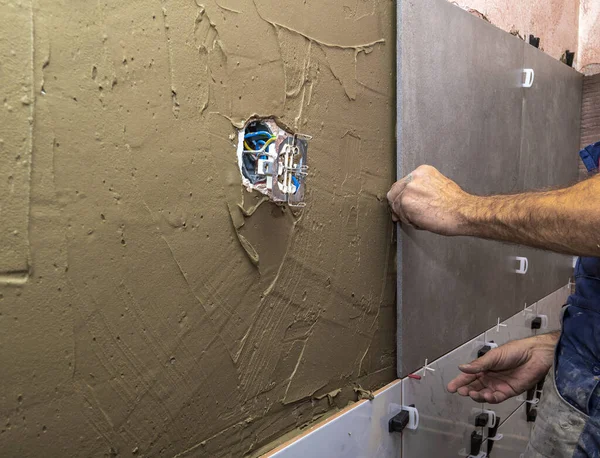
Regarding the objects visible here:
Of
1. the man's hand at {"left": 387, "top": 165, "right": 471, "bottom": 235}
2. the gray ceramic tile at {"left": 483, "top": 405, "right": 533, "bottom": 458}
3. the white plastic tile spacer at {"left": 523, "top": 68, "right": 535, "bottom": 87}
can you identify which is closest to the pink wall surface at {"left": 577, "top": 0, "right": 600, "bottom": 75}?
the white plastic tile spacer at {"left": 523, "top": 68, "right": 535, "bottom": 87}

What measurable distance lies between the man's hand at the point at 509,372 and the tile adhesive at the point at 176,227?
1.07 feet

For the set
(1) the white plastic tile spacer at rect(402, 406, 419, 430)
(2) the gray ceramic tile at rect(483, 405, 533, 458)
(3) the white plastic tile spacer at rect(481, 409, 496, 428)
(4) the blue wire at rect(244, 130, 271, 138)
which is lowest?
(2) the gray ceramic tile at rect(483, 405, 533, 458)

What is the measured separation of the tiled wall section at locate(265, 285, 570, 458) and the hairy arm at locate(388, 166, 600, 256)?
0.35 m

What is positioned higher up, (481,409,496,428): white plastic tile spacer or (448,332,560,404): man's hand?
(448,332,560,404): man's hand

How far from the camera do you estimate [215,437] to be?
620mm

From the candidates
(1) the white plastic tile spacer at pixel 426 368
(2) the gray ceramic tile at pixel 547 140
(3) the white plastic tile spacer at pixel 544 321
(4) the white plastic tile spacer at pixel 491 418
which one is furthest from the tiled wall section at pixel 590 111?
(1) the white plastic tile spacer at pixel 426 368

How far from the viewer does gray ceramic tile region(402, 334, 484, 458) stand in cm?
100

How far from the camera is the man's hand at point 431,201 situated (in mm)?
818

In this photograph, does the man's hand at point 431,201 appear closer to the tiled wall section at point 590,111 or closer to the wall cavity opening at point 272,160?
the wall cavity opening at point 272,160

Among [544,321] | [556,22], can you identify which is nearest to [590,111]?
[556,22]

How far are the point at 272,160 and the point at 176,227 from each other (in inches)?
6.9

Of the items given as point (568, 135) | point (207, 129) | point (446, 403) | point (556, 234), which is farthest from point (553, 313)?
point (207, 129)

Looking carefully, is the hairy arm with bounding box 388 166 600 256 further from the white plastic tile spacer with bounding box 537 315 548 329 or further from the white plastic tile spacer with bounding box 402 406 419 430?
the white plastic tile spacer with bounding box 537 315 548 329

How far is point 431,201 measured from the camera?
0.83m
